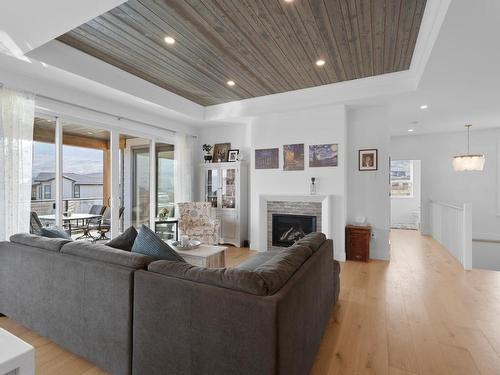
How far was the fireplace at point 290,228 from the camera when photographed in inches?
180

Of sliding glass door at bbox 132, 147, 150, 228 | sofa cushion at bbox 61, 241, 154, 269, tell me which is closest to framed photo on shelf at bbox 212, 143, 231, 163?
sliding glass door at bbox 132, 147, 150, 228

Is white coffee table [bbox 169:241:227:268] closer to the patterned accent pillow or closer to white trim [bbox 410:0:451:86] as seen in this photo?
the patterned accent pillow

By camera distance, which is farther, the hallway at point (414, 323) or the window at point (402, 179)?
the window at point (402, 179)

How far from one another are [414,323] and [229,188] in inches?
155

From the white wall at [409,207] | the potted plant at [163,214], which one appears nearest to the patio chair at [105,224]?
the potted plant at [163,214]

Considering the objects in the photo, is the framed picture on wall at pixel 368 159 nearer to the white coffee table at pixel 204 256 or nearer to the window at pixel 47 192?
the white coffee table at pixel 204 256

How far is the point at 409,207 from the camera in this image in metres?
7.55

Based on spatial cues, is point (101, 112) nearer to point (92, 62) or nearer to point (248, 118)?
point (92, 62)

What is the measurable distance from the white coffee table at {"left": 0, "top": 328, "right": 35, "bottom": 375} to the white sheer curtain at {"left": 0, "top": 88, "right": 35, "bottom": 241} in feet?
9.45

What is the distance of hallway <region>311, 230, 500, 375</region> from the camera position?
1826 mm

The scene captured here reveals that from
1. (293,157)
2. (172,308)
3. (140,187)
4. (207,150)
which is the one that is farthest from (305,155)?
(172,308)

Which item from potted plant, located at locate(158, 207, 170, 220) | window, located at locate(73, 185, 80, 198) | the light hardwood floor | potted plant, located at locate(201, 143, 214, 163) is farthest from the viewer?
potted plant, located at locate(201, 143, 214, 163)

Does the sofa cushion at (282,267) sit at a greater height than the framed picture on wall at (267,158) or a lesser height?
lesser

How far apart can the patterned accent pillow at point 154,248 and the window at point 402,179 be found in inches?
301
